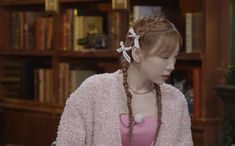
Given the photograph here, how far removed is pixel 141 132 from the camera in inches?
77.2

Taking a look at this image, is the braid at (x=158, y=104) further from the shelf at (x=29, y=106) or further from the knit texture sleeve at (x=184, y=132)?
the shelf at (x=29, y=106)

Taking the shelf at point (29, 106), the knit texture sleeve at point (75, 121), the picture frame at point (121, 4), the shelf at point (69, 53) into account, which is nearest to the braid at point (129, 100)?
the knit texture sleeve at point (75, 121)

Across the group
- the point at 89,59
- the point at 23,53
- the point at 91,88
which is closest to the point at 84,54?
the point at 89,59

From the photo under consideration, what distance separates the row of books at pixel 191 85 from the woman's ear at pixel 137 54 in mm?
1620

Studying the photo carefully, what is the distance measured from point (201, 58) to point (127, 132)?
65.2 inches

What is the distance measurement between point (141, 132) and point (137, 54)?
0.26m

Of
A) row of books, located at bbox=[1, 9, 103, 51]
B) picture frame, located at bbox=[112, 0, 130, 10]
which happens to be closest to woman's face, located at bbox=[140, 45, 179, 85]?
picture frame, located at bbox=[112, 0, 130, 10]

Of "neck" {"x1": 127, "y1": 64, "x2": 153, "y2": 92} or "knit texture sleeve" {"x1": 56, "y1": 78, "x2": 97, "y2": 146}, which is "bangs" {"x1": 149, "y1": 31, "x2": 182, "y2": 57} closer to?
"neck" {"x1": 127, "y1": 64, "x2": 153, "y2": 92}

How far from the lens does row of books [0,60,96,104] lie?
4.37 metres

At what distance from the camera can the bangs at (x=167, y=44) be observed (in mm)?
1914

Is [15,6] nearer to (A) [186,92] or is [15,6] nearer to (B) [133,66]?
(A) [186,92]

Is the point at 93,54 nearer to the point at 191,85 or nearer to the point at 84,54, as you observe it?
the point at 84,54

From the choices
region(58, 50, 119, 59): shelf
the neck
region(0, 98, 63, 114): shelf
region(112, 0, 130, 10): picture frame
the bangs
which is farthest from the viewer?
region(0, 98, 63, 114): shelf

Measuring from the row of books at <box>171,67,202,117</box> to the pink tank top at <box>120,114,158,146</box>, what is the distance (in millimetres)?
1621
